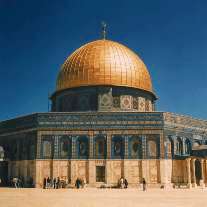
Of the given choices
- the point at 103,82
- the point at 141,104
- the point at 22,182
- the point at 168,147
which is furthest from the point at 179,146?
the point at 22,182

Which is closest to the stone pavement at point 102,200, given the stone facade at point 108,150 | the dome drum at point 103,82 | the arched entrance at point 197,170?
the stone facade at point 108,150

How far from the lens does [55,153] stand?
30.0 metres

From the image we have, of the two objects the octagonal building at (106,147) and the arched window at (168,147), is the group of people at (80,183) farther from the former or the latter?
the arched window at (168,147)

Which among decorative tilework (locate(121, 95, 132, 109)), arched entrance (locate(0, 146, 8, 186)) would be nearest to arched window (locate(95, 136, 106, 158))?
decorative tilework (locate(121, 95, 132, 109))

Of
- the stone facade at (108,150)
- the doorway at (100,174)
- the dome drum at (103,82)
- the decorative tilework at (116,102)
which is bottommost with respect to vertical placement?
the doorway at (100,174)

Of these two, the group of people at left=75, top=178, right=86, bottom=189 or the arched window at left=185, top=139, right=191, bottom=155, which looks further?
the arched window at left=185, top=139, right=191, bottom=155

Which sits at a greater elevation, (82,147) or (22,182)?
(82,147)

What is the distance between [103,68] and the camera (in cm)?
3419

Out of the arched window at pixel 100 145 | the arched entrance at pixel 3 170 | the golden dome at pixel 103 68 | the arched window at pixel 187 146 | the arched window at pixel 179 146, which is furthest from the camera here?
the golden dome at pixel 103 68

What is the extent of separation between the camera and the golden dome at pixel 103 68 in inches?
1334

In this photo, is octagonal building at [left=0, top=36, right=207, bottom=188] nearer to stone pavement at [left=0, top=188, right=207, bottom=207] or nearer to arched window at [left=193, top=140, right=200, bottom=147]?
arched window at [left=193, top=140, right=200, bottom=147]

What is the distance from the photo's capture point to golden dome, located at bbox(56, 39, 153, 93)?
33.9 meters

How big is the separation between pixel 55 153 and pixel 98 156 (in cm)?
331

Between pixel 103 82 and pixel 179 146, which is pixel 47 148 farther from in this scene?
pixel 179 146
